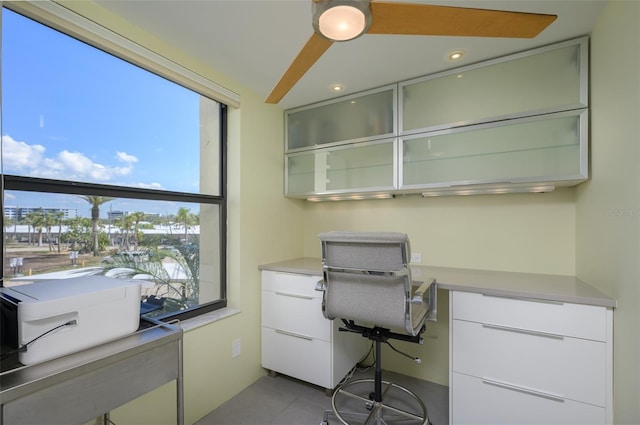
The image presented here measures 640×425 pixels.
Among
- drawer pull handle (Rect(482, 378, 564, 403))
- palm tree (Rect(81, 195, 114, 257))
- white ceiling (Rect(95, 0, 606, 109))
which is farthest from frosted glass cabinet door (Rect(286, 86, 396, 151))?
drawer pull handle (Rect(482, 378, 564, 403))

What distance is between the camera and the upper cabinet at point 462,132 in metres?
1.67

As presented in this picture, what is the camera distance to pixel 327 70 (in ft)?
6.59

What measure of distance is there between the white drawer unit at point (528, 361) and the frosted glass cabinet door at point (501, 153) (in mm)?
781

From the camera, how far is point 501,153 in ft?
6.04

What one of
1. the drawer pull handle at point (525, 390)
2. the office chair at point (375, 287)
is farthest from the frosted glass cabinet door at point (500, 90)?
the drawer pull handle at point (525, 390)

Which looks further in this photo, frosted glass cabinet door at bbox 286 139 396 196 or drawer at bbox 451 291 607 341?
frosted glass cabinet door at bbox 286 139 396 196

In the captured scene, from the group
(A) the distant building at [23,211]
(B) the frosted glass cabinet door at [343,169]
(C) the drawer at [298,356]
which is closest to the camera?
(A) the distant building at [23,211]

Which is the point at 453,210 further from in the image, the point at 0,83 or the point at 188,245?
the point at 0,83

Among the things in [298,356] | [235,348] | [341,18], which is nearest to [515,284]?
[298,356]

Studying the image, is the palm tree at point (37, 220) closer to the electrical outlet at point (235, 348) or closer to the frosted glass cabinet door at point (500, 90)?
the electrical outlet at point (235, 348)

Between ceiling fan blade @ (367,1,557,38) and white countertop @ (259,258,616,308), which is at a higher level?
ceiling fan blade @ (367,1,557,38)

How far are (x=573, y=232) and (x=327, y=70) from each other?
200 centimetres

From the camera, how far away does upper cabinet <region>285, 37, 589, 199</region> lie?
5.46 feet

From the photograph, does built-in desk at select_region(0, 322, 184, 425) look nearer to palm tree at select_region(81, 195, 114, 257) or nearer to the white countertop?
palm tree at select_region(81, 195, 114, 257)
